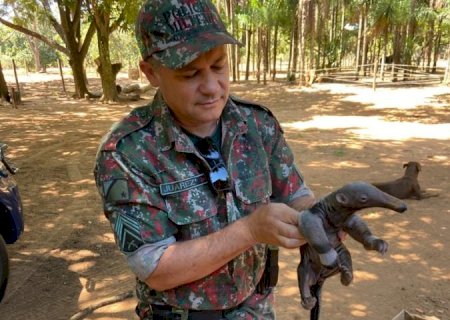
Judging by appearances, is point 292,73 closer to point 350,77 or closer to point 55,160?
point 350,77

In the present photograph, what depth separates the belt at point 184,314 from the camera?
1.49 m

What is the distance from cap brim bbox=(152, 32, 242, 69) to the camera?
52.2 inches

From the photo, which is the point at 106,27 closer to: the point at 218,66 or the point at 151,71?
the point at 151,71

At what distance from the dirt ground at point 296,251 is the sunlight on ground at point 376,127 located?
27 millimetres

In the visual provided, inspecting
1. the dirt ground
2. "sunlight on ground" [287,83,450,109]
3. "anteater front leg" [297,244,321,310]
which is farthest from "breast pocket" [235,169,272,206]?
"sunlight on ground" [287,83,450,109]

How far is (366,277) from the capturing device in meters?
4.05

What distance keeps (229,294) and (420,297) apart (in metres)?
2.91

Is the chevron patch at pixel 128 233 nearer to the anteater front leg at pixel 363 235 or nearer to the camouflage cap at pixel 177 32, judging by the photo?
the camouflage cap at pixel 177 32

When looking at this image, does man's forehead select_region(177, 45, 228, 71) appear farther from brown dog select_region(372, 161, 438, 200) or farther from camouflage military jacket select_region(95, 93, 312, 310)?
brown dog select_region(372, 161, 438, 200)

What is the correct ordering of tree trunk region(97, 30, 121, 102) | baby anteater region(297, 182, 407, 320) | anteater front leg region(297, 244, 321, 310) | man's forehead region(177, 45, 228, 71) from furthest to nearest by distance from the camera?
tree trunk region(97, 30, 121, 102)
anteater front leg region(297, 244, 321, 310)
man's forehead region(177, 45, 228, 71)
baby anteater region(297, 182, 407, 320)

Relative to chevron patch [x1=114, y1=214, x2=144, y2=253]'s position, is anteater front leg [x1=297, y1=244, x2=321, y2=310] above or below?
below

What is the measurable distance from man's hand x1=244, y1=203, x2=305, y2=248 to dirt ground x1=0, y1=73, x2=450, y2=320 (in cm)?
239

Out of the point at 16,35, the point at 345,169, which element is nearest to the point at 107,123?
the point at 345,169

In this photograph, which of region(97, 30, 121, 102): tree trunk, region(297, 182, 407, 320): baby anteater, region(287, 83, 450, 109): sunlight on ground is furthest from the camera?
region(97, 30, 121, 102): tree trunk
